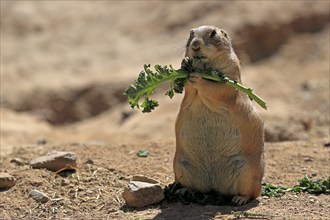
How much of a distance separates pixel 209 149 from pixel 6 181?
2088mm

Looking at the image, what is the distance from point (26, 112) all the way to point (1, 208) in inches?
389

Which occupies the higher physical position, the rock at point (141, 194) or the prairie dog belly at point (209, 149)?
the prairie dog belly at point (209, 149)

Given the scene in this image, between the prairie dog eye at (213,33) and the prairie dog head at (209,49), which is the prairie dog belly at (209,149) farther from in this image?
the prairie dog eye at (213,33)

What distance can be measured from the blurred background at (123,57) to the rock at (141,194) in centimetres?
662

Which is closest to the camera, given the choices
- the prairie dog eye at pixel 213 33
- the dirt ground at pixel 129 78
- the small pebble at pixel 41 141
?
the prairie dog eye at pixel 213 33

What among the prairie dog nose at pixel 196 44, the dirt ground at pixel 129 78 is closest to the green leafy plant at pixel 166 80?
the prairie dog nose at pixel 196 44

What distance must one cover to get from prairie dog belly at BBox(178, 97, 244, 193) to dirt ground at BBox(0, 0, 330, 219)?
91 centimetres

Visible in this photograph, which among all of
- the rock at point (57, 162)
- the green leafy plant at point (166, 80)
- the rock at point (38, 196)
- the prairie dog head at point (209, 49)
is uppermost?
the prairie dog head at point (209, 49)

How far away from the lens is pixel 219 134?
7262mm

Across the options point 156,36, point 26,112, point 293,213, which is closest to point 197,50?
point 293,213

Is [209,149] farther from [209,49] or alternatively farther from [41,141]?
[41,141]

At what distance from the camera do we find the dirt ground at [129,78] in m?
9.52

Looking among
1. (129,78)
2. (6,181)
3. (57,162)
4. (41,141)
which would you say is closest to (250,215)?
(57,162)

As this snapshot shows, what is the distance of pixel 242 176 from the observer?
287 inches
